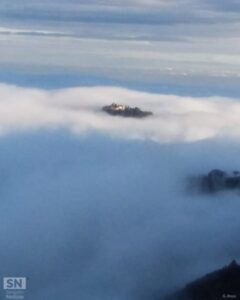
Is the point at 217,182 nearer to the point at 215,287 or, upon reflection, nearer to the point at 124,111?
the point at 124,111

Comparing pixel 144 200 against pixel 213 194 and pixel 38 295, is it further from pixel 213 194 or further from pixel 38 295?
pixel 38 295

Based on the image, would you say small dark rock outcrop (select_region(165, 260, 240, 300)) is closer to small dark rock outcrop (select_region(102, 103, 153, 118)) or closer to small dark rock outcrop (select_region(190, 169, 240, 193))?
small dark rock outcrop (select_region(190, 169, 240, 193))

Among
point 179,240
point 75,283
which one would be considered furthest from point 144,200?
point 75,283

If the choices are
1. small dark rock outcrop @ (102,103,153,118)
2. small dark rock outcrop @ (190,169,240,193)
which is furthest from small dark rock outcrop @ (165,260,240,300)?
small dark rock outcrop @ (102,103,153,118)

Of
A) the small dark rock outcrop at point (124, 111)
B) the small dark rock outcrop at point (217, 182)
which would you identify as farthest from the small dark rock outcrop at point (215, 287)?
the small dark rock outcrop at point (124, 111)

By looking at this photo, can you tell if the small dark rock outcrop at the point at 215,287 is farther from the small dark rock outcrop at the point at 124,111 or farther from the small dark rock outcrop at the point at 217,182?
the small dark rock outcrop at the point at 124,111
